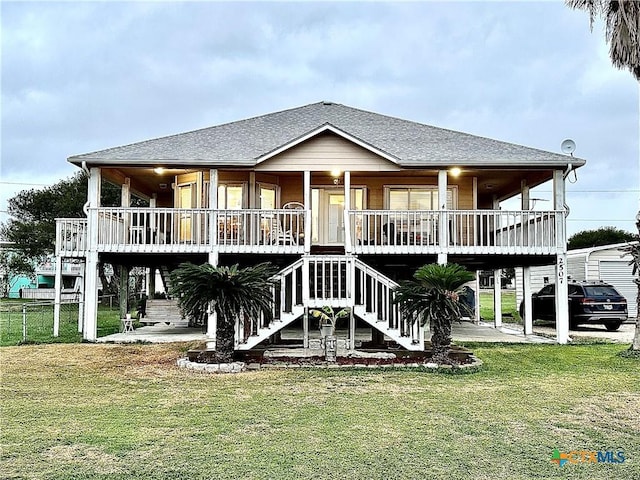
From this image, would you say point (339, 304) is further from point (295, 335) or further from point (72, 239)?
Answer: point (72, 239)

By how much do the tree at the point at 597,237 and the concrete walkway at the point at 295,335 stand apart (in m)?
28.4

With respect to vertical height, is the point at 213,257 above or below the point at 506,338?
above

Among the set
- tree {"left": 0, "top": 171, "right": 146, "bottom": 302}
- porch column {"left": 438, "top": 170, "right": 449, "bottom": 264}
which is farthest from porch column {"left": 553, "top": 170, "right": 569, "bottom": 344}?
tree {"left": 0, "top": 171, "right": 146, "bottom": 302}

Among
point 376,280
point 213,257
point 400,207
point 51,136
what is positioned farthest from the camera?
point 51,136

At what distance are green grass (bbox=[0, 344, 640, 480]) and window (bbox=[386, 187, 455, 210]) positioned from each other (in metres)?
7.33

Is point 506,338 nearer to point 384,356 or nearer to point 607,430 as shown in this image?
point 384,356

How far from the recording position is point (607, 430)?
219 inches

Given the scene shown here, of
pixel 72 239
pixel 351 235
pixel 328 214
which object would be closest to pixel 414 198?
pixel 328 214

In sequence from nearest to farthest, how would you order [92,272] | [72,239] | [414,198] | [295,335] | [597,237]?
1. [92,272]
2. [72,239]
3. [295,335]
4. [414,198]
5. [597,237]

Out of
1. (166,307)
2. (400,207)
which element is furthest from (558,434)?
(166,307)

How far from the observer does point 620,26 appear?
11.2 metres

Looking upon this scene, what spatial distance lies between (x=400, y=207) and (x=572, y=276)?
9.76 metres

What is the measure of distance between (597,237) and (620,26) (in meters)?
36.1

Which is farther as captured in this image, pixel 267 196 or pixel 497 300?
pixel 497 300
